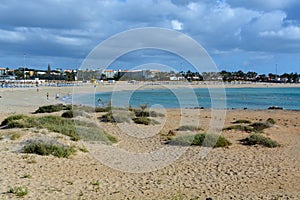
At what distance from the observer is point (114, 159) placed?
35.1 feet

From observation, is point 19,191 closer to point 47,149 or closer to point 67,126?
point 47,149

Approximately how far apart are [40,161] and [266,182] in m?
Result: 6.03

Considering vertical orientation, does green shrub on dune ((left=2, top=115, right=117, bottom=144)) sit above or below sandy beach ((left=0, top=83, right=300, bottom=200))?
above

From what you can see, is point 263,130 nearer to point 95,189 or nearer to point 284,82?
point 95,189

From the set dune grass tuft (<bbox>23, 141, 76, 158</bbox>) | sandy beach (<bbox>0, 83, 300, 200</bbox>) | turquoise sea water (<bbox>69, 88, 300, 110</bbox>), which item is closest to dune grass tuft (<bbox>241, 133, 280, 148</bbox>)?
sandy beach (<bbox>0, 83, 300, 200</bbox>)

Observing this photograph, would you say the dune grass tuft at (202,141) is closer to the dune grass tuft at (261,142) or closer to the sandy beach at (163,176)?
the sandy beach at (163,176)

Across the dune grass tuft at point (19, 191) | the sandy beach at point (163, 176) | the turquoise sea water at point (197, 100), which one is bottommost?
the turquoise sea water at point (197, 100)

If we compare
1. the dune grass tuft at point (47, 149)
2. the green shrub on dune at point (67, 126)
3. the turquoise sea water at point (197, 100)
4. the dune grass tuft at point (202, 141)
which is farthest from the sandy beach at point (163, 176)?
the turquoise sea water at point (197, 100)

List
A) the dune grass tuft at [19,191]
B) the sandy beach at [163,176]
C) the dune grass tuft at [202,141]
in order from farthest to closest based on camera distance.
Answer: the dune grass tuft at [202,141], the sandy beach at [163,176], the dune grass tuft at [19,191]

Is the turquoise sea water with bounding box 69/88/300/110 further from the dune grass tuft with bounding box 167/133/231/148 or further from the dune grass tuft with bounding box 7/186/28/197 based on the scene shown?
the dune grass tuft with bounding box 7/186/28/197

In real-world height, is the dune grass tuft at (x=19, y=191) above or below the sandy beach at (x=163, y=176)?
above

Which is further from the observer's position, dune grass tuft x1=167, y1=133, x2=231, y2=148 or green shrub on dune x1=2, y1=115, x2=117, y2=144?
green shrub on dune x1=2, y1=115, x2=117, y2=144

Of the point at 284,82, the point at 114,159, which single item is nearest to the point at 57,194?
the point at 114,159

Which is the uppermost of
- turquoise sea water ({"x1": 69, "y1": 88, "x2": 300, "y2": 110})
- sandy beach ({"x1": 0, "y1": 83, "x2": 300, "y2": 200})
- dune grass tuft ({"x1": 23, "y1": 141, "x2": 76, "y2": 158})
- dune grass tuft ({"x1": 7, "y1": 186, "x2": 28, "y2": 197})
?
dune grass tuft ({"x1": 23, "y1": 141, "x2": 76, "y2": 158})
